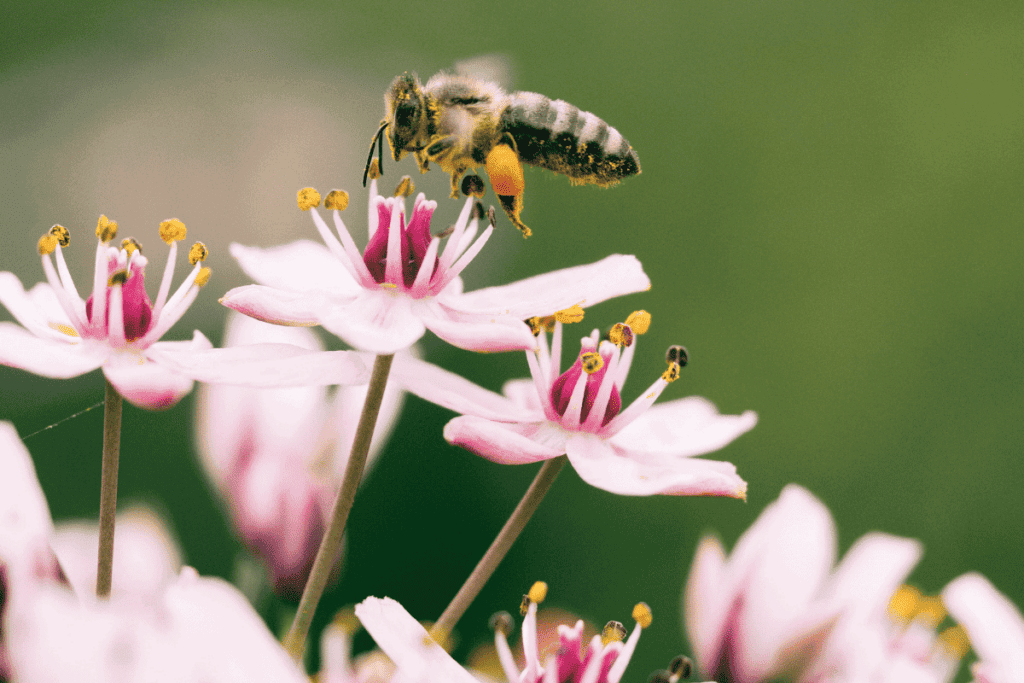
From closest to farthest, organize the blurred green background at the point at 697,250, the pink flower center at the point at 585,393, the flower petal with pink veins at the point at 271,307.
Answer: the flower petal with pink veins at the point at 271,307
the pink flower center at the point at 585,393
the blurred green background at the point at 697,250

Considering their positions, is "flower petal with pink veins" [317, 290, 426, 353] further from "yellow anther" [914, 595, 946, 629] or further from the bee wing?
"yellow anther" [914, 595, 946, 629]

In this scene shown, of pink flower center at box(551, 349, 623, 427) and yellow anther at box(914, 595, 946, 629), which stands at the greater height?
pink flower center at box(551, 349, 623, 427)

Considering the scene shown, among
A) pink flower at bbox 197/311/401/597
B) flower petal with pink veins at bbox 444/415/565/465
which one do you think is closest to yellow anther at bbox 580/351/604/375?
flower petal with pink veins at bbox 444/415/565/465

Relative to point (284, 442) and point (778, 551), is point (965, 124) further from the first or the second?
point (284, 442)

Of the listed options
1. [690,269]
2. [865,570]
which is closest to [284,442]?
[865,570]

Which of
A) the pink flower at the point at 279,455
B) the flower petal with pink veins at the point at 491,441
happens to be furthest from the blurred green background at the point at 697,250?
the flower petal with pink veins at the point at 491,441

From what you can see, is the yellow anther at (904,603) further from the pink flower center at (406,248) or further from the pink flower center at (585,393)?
the pink flower center at (406,248)
